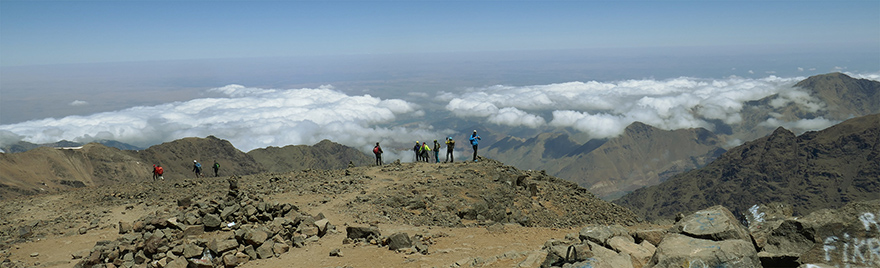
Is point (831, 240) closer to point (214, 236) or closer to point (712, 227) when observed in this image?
point (712, 227)

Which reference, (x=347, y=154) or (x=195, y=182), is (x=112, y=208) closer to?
(x=195, y=182)

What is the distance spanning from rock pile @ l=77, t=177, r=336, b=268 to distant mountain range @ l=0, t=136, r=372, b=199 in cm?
3395

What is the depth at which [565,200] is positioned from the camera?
1049 inches

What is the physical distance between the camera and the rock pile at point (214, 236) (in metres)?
13.9

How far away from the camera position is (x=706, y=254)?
8.11 metres

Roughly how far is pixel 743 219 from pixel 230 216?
1807cm

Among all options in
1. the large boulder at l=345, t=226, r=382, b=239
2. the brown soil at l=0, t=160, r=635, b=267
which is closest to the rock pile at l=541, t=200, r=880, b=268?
the brown soil at l=0, t=160, r=635, b=267

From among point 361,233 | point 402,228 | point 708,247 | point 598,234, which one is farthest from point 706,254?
point 402,228

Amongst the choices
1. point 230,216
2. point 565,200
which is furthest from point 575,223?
point 230,216

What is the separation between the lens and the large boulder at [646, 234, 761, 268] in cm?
A: 796

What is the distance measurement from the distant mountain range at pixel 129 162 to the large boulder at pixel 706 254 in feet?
148

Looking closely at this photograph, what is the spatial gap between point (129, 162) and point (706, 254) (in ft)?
427

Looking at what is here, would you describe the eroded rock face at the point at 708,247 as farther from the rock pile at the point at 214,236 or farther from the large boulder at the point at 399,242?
the rock pile at the point at 214,236

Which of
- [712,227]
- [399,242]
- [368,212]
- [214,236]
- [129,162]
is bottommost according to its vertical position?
[129,162]
